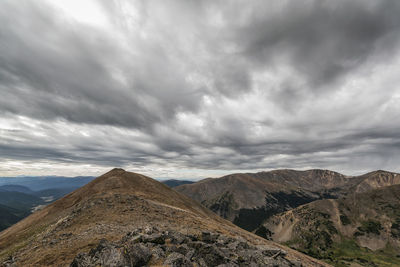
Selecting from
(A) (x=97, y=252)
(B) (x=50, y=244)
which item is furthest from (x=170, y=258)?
(B) (x=50, y=244)

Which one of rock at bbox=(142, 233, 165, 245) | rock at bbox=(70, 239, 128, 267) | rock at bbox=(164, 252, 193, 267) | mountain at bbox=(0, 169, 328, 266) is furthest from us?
rock at bbox=(142, 233, 165, 245)

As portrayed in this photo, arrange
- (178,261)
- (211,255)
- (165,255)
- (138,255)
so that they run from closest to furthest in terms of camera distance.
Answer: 1. (178,261)
2. (138,255)
3. (165,255)
4. (211,255)

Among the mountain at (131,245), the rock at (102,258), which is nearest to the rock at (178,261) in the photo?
the mountain at (131,245)

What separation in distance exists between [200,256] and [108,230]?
19.5 metres

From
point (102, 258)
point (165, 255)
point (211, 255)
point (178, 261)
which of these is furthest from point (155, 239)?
point (211, 255)

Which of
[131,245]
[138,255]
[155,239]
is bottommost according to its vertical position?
[155,239]

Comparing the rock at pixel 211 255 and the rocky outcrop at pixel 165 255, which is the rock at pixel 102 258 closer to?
the rocky outcrop at pixel 165 255

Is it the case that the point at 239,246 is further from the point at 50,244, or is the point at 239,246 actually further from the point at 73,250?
the point at 50,244

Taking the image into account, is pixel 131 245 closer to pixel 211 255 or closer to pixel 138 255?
pixel 138 255

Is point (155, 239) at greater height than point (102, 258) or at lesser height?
lesser

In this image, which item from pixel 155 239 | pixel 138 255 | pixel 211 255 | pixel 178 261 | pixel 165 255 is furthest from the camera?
pixel 155 239

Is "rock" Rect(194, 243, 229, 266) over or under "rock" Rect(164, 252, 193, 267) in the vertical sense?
under

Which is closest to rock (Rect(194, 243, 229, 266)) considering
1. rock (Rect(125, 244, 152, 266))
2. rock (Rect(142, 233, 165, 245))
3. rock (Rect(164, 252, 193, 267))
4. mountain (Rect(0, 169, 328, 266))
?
mountain (Rect(0, 169, 328, 266))

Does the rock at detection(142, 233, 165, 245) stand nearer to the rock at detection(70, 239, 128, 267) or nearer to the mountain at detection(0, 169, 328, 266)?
the mountain at detection(0, 169, 328, 266)
